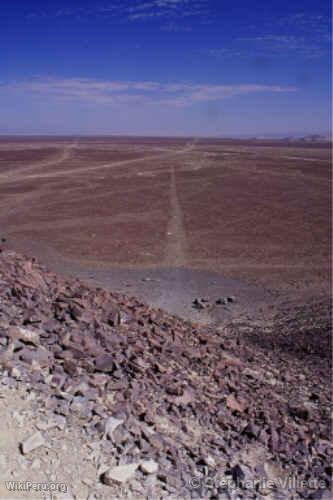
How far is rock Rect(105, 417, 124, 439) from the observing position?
4680 millimetres

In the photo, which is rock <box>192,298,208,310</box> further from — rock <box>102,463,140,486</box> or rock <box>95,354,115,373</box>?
rock <box>102,463,140,486</box>

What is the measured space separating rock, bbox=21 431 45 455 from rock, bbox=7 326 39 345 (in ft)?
5.23

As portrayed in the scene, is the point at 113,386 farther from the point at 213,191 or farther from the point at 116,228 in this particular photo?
the point at 213,191

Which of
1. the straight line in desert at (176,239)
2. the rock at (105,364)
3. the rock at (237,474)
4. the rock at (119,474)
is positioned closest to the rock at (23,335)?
the rock at (105,364)

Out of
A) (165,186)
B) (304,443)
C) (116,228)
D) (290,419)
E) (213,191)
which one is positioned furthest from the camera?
(165,186)

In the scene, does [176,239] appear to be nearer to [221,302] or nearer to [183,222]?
[183,222]

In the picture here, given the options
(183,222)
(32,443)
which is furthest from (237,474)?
(183,222)

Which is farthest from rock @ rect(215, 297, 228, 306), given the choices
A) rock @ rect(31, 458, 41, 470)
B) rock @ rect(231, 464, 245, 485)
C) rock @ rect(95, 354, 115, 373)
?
rock @ rect(31, 458, 41, 470)

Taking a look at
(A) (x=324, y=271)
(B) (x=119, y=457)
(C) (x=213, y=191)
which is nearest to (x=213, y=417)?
(B) (x=119, y=457)

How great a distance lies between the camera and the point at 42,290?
24.8 feet

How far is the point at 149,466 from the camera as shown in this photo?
173 inches

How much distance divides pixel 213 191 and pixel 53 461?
35.1m

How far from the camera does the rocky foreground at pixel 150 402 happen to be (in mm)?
4480

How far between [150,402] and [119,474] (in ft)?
4.28
